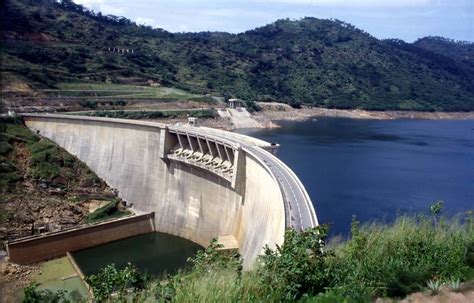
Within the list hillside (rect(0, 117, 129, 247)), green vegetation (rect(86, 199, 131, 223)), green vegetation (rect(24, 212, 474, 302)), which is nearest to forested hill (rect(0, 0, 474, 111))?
hillside (rect(0, 117, 129, 247))

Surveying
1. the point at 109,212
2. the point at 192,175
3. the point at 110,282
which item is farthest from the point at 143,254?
the point at 110,282

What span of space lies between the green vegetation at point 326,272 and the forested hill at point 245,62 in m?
34.9

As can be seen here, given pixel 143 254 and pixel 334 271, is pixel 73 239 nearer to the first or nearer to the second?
pixel 143 254

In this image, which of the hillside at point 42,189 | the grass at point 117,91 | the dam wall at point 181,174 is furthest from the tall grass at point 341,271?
the grass at point 117,91

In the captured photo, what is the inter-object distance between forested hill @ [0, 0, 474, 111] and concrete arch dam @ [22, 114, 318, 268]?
1356cm

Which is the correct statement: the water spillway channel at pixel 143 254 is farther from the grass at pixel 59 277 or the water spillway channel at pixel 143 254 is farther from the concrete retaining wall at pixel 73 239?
the grass at pixel 59 277

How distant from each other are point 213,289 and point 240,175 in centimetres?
1428

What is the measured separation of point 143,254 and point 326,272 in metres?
17.0

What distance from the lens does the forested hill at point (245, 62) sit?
49.0 meters

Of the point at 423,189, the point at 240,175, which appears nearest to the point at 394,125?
the point at 423,189

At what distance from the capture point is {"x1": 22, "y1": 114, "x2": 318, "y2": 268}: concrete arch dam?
640 inches

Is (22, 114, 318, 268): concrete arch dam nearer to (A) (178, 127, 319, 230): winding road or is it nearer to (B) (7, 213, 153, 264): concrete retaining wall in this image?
(A) (178, 127, 319, 230): winding road

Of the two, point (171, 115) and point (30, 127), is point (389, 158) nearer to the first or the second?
point (171, 115)

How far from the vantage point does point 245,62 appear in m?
80.2
